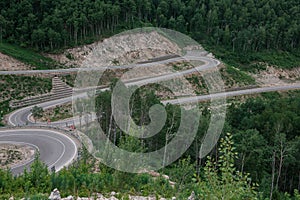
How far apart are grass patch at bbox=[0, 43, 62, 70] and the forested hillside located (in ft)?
7.21

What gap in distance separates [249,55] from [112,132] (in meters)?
54.8

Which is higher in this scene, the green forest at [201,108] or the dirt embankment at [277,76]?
the green forest at [201,108]

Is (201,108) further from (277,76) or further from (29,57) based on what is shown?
(277,76)

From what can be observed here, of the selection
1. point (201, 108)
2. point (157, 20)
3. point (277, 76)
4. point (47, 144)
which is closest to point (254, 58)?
point (277, 76)

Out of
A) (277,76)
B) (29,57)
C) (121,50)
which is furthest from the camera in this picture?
(277,76)

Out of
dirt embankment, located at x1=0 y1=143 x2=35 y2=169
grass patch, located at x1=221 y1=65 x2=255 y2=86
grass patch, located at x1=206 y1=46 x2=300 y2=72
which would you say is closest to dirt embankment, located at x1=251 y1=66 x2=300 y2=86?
grass patch, located at x1=206 y1=46 x2=300 y2=72

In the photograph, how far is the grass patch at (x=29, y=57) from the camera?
5652cm

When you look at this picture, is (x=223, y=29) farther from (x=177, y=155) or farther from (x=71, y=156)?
(x=71, y=156)

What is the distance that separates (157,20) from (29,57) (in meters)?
38.0

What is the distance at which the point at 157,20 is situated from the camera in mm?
85875

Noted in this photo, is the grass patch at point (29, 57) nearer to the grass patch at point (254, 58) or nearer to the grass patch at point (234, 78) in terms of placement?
the grass patch at point (234, 78)

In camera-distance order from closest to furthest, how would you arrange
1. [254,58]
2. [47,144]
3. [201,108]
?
[47,144]
[201,108]
[254,58]

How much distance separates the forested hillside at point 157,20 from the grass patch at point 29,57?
2.20 m

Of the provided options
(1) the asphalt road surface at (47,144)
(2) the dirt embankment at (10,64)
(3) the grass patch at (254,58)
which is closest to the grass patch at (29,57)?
(2) the dirt embankment at (10,64)
